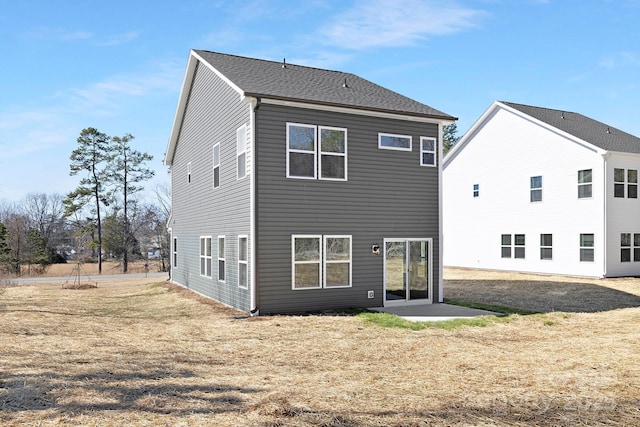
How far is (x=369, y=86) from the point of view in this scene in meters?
15.8

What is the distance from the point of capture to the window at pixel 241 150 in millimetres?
12367

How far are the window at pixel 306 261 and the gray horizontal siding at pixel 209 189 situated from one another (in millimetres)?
1337

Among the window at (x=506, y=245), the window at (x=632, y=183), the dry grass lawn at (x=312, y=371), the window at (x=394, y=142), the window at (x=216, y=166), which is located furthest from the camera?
the window at (x=506, y=245)

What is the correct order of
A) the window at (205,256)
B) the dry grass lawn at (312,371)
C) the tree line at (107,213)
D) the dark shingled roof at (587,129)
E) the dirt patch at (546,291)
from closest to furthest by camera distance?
the dry grass lawn at (312,371), the dirt patch at (546,291), the window at (205,256), the dark shingled roof at (587,129), the tree line at (107,213)

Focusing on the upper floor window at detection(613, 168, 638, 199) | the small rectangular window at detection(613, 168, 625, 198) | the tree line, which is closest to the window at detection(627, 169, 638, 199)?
the upper floor window at detection(613, 168, 638, 199)

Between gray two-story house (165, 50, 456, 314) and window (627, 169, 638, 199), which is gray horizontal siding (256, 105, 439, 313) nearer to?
gray two-story house (165, 50, 456, 314)

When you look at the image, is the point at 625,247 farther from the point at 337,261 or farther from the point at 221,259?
the point at 221,259

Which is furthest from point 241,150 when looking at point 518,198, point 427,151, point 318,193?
point 518,198

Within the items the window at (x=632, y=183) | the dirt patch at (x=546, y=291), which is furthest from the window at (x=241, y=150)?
the window at (x=632, y=183)

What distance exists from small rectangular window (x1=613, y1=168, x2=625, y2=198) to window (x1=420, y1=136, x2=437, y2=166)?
493 inches

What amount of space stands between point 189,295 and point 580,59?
18145 millimetres

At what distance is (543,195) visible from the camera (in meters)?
23.7

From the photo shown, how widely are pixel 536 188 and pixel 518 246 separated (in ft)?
10.6

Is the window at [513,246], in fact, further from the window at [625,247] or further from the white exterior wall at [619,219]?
the window at [625,247]
